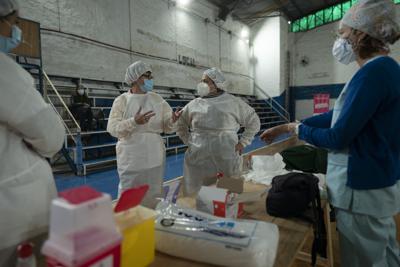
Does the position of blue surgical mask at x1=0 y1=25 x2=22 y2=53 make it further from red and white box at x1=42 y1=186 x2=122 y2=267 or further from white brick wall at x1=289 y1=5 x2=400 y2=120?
white brick wall at x1=289 y1=5 x2=400 y2=120

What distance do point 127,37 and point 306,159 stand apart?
17.9 feet

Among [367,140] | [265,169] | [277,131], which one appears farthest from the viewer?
[265,169]

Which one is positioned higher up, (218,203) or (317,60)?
(317,60)

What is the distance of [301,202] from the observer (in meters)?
1.09

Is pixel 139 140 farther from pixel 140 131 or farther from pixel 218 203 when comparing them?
pixel 218 203

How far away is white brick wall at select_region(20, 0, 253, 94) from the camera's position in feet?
15.4

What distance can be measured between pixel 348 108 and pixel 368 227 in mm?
461

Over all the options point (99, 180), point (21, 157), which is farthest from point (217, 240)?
point (99, 180)

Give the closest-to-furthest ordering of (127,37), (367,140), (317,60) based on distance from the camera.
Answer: (367,140), (127,37), (317,60)

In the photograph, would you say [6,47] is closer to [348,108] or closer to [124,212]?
[124,212]

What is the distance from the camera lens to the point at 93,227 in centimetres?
45

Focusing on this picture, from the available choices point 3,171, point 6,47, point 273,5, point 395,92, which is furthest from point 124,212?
point 273,5

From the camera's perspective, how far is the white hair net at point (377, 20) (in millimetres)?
982

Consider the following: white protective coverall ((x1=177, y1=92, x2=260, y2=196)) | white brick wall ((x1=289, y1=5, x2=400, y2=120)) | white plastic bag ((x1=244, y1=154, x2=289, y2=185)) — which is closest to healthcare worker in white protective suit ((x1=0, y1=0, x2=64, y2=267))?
white plastic bag ((x1=244, y1=154, x2=289, y2=185))
